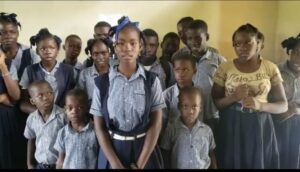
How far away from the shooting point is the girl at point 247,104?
1.05 meters

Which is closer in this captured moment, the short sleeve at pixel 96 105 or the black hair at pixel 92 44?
the short sleeve at pixel 96 105

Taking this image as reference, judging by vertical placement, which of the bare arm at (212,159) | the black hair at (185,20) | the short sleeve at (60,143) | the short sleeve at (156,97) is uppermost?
the black hair at (185,20)

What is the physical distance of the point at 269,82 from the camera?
3.44 ft

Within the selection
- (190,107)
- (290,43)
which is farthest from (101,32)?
(290,43)

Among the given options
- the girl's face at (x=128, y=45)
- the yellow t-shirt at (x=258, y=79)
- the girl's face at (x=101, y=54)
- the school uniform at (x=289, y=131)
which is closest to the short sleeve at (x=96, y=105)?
the girl's face at (x=128, y=45)

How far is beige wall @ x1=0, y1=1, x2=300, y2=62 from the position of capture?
1.16 m

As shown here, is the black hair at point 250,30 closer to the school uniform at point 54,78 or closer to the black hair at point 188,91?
the black hair at point 188,91

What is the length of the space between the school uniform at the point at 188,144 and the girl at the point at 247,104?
8cm

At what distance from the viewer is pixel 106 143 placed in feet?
3.07

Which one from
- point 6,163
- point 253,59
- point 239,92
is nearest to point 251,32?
point 253,59

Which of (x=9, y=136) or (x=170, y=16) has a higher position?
(x=170, y=16)

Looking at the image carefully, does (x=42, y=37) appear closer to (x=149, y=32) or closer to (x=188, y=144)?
(x=149, y=32)

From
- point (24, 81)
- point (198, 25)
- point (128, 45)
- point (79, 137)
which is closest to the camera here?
point (128, 45)

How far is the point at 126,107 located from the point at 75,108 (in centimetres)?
19
